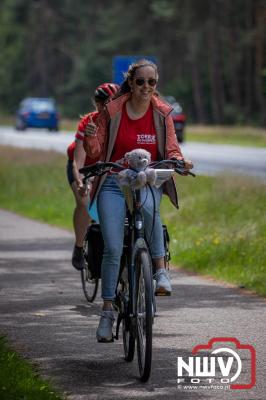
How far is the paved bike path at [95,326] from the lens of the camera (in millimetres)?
7348

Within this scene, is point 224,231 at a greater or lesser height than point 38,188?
greater

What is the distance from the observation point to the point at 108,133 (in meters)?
8.10

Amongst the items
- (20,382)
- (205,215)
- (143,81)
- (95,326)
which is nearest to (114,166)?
(143,81)

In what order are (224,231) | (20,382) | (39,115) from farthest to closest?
(39,115)
(224,231)
(20,382)

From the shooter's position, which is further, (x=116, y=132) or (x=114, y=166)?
(x=116, y=132)

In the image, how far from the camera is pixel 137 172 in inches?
305

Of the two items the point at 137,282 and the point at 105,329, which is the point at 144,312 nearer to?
the point at 137,282

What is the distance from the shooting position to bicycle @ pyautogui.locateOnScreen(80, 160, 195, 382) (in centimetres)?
738

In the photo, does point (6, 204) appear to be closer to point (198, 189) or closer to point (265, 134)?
point (198, 189)

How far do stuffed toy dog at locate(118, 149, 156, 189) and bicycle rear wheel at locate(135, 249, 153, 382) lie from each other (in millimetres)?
389

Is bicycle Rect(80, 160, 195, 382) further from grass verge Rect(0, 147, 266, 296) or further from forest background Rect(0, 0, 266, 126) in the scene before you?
forest background Rect(0, 0, 266, 126)

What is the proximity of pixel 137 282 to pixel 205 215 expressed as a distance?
9.49 m

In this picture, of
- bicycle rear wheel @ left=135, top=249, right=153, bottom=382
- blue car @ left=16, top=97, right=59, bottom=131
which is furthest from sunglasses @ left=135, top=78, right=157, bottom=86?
blue car @ left=16, top=97, right=59, bottom=131

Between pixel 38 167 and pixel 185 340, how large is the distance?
19942 mm
